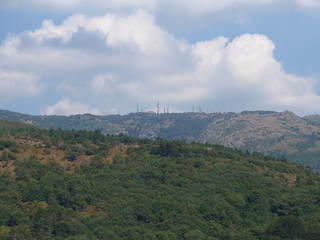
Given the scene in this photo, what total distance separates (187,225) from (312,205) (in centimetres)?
3586

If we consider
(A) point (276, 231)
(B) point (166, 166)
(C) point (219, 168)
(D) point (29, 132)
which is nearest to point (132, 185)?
(B) point (166, 166)

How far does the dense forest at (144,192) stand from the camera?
113438 millimetres

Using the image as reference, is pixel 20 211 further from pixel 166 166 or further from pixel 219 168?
pixel 219 168

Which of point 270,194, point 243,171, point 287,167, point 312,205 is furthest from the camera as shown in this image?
point 287,167

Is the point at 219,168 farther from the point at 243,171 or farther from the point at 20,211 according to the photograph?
the point at 20,211

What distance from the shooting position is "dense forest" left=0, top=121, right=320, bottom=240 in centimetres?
11344

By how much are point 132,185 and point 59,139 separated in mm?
47323

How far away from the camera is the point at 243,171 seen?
159m

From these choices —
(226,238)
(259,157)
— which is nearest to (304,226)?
(226,238)

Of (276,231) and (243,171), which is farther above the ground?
(243,171)

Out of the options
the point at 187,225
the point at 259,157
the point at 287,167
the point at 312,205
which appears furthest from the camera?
the point at 259,157

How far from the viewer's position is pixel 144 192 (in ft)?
456

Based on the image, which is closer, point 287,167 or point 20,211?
point 20,211

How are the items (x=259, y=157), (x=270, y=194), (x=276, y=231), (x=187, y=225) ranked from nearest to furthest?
(x=276, y=231)
(x=187, y=225)
(x=270, y=194)
(x=259, y=157)
